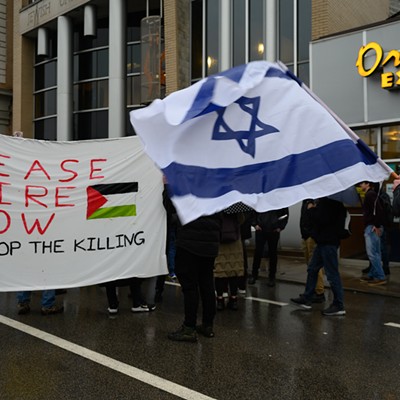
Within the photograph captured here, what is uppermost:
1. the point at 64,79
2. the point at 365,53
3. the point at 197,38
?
the point at 197,38

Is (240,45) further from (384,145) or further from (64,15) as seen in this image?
(64,15)

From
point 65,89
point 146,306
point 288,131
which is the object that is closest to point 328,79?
point 146,306

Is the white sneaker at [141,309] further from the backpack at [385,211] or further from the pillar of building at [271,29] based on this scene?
the pillar of building at [271,29]

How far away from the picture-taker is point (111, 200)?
600 cm

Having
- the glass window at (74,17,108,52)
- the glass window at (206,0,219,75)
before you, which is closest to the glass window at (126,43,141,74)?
the glass window at (74,17,108,52)

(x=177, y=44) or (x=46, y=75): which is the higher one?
(x=46, y=75)

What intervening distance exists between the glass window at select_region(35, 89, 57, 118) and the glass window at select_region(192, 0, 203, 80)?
8783mm

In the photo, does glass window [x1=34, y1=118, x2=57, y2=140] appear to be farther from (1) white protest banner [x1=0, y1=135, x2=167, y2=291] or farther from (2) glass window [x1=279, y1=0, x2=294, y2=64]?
(1) white protest banner [x1=0, y1=135, x2=167, y2=291]

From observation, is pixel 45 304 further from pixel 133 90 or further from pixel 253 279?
pixel 133 90

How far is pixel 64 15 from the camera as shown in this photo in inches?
778

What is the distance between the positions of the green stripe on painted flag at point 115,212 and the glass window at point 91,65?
14791 mm

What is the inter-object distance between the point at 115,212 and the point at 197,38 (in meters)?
10.9

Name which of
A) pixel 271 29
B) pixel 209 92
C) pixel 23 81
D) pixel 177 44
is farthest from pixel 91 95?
pixel 209 92

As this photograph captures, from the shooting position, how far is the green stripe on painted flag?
19.5 ft
